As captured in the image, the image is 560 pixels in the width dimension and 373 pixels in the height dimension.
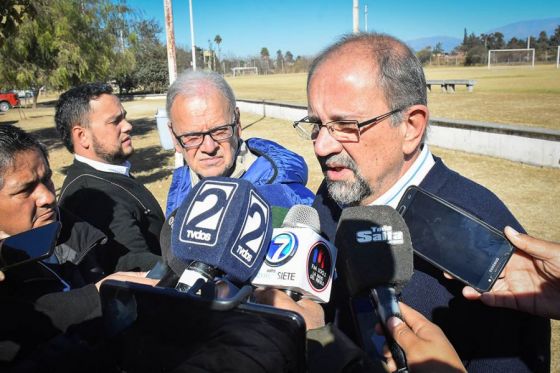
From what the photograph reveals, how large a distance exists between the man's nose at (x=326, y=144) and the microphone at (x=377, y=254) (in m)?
0.34

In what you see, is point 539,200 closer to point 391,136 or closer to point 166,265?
point 391,136

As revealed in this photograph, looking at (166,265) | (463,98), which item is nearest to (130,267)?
(166,265)

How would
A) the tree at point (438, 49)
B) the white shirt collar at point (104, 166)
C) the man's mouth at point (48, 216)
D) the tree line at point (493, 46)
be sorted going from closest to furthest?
the man's mouth at point (48, 216), the white shirt collar at point (104, 166), the tree line at point (493, 46), the tree at point (438, 49)

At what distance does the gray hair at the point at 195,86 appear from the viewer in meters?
2.38

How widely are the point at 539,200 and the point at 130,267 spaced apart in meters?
6.23

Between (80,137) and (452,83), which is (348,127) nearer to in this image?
(80,137)

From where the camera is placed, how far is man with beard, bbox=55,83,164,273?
2585 millimetres

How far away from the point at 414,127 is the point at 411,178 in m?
0.20

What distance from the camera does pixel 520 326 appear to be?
1.38m

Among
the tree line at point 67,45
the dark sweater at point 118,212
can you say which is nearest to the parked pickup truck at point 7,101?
the tree line at point 67,45

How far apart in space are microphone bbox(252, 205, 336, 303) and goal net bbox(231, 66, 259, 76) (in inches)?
3540

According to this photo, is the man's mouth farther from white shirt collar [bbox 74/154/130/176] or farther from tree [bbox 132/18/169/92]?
tree [bbox 132/18/169/92]

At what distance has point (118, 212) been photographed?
268cm

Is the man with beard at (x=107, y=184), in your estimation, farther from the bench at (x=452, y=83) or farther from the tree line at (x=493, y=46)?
the tree line at (x=493, y=46)
